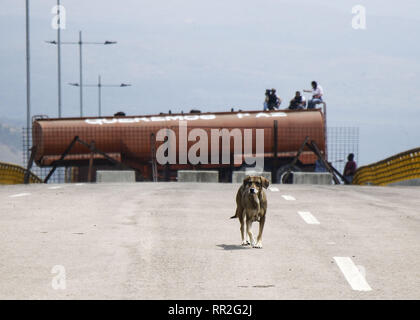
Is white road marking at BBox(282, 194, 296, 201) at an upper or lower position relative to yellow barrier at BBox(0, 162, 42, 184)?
upper

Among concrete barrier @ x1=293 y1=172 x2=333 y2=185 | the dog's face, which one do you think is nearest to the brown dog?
the dog's face

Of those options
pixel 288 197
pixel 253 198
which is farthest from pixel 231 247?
pixel 288 197

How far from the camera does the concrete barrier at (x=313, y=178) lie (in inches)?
1302

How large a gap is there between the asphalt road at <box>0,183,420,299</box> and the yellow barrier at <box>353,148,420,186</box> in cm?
1241

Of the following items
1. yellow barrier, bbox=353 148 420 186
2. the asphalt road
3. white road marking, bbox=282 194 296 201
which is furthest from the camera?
yellow barrier, bbox=353 148 420 186

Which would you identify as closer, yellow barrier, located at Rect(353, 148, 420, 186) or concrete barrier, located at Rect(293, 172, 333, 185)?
yellow barrier, located at Rect(353, 148, 420, 186)

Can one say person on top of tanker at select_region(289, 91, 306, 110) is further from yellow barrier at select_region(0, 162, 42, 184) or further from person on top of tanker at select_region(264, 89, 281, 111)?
yellow barrier at select_region(0, 162, 42, 184)

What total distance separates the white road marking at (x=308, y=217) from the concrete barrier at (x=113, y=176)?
16.7 metres

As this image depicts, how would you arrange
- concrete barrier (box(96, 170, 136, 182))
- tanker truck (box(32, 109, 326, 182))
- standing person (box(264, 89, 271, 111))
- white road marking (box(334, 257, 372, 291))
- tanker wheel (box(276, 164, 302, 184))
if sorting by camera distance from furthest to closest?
standing person (box(264, 89, 271, 111)) < tanker wheel (box(276, 164, 302, 184)) < tanker truck (box(32, 109, 326, 182)) < concrete barrier (box(96, 170, 136, 182)) < white road marking (box(334, 257, 372, 291))

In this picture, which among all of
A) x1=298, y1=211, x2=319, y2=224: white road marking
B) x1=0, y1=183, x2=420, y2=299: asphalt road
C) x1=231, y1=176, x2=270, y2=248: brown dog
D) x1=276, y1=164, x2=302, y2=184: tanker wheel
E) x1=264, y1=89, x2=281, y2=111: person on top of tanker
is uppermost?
x1=264, y1=89, x2=281, y2=111: person on top of tanker

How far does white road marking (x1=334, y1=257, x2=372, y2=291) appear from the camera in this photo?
8227 mm

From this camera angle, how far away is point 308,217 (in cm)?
1480

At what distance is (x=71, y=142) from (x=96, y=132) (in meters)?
1.07
